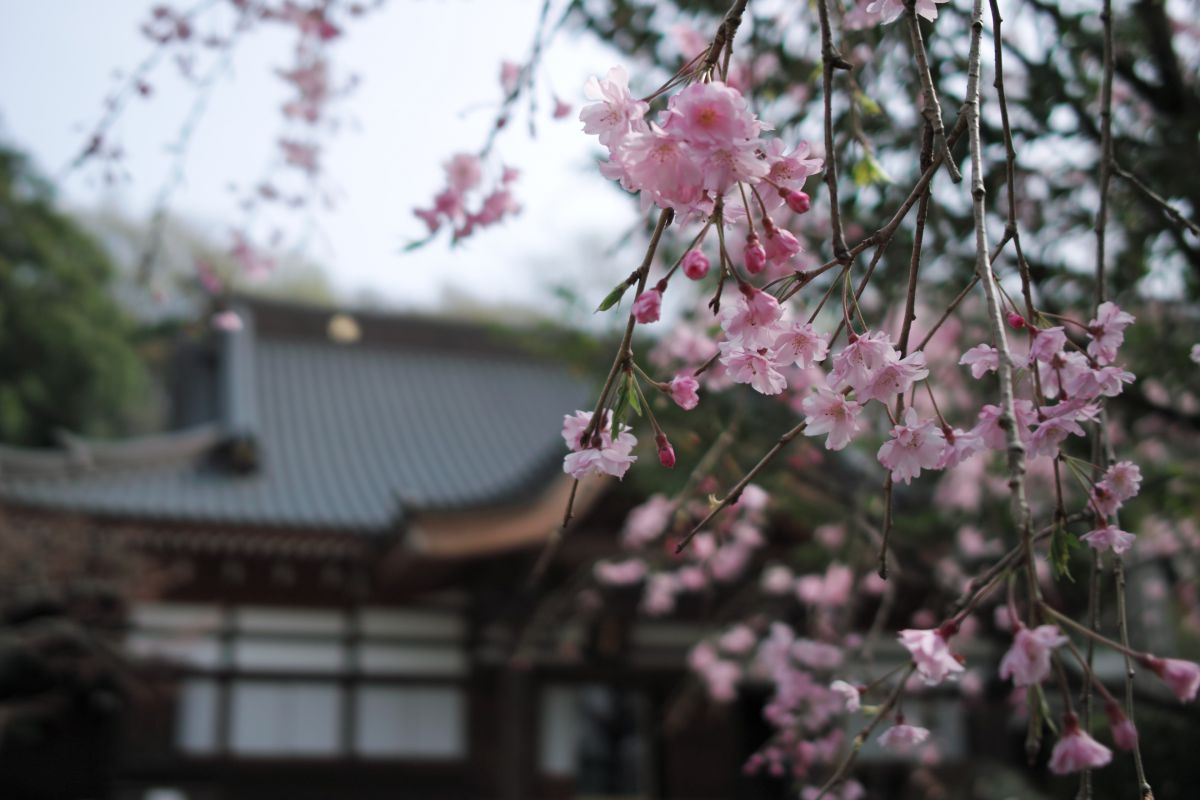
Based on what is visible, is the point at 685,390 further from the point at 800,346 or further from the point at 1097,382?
the point at 1097,382

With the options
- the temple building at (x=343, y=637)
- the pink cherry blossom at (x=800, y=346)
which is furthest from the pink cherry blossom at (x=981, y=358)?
the temple building at (x=343, y=637)

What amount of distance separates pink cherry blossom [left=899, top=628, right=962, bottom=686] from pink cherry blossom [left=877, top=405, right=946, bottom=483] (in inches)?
10.2

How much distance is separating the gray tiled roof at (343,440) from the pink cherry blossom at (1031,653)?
5873mm

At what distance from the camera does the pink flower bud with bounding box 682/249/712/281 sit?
1.12 m

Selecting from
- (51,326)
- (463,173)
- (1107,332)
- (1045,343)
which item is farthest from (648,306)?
(51,326)

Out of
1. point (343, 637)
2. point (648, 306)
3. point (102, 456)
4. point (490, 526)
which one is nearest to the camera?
point (648, 306)

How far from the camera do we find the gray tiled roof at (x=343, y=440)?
7398 millimetres

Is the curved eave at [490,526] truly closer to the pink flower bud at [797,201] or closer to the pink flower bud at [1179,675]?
the pink flower bud at [797,201]

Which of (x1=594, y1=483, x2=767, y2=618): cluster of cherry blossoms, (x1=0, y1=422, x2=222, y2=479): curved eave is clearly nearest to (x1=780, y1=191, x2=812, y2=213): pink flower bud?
(x1=594, y1=483, x2=767, y2=618): cluster of cherry blossoms

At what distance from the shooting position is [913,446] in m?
1.21

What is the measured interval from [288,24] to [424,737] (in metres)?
5.38

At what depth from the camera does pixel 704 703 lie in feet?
26.8

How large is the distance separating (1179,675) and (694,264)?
57 centimetres

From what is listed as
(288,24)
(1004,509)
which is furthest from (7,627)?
(1004,509)
